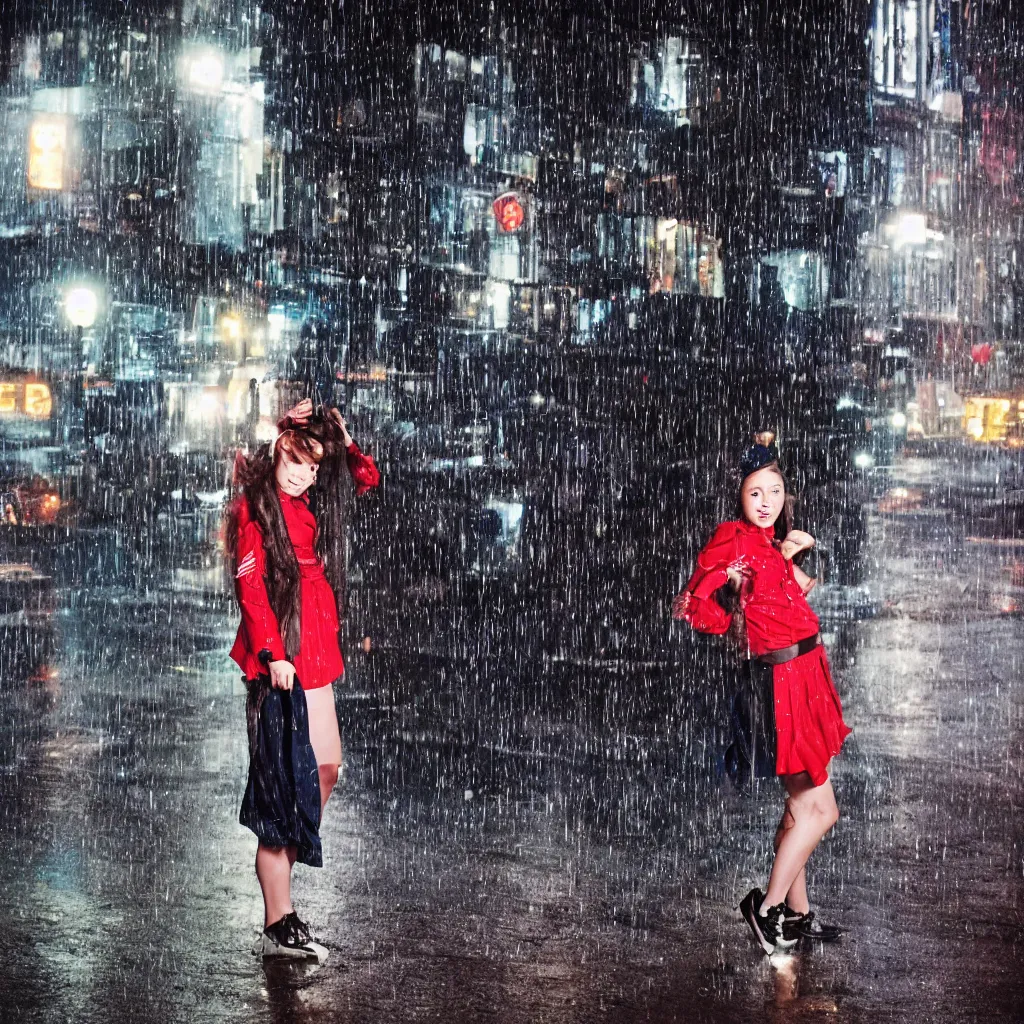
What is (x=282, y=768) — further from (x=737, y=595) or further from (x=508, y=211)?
(x=508, y=211)

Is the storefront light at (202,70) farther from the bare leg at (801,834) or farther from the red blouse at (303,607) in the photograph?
the bare leg at (801,834)

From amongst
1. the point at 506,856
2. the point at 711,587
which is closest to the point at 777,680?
the point at 711,587

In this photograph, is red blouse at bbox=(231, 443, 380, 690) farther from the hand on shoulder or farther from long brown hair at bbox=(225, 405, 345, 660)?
the hand on shoulder

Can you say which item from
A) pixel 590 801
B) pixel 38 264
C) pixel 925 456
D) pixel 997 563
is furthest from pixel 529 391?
pixel 925 456

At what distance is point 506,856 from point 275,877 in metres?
1.45

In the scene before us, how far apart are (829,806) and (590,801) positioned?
7.06 ft

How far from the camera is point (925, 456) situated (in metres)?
65.7

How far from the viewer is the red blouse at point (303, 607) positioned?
4434mm

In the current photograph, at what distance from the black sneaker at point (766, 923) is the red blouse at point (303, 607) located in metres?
1.64

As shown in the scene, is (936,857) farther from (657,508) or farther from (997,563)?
(657,508)

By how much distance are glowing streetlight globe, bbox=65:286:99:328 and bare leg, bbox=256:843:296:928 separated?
45.4m

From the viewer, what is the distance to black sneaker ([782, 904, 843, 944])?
188 inches

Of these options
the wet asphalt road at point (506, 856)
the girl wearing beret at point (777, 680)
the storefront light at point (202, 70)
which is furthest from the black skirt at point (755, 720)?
the storefront light at point (202, 70)

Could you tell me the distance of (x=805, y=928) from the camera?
4805 mm
